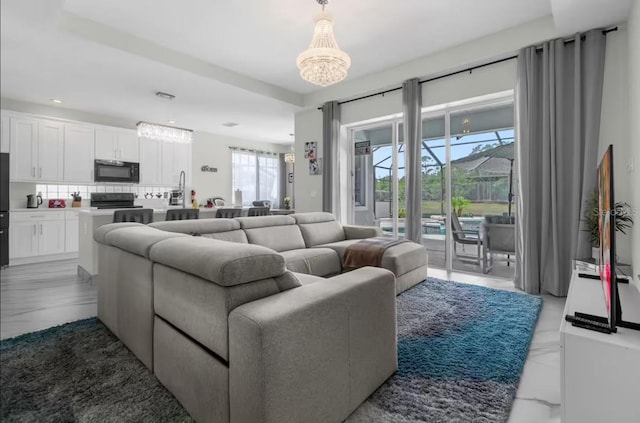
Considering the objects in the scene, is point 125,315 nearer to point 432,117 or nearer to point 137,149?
point 432,117

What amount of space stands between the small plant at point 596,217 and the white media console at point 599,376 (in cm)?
213

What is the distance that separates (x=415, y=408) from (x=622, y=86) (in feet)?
11.8

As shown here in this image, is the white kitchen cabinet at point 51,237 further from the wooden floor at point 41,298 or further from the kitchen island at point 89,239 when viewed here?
the kitchen island at point 89,239

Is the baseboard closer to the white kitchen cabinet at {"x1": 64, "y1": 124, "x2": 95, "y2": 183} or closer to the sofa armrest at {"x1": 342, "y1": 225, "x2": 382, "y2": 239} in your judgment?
the white kitchen cabinet at {"x1": 64, "y1": 124, "x2": 95, "y2": 183}

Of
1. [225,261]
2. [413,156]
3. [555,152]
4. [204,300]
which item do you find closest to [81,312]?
[204,300]

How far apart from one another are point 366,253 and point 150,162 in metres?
5.48

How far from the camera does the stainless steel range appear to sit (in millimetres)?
5281

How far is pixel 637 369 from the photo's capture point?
3.69ft

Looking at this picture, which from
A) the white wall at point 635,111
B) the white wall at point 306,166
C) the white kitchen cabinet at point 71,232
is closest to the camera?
the white wall at point 635,111

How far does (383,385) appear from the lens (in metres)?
1.67

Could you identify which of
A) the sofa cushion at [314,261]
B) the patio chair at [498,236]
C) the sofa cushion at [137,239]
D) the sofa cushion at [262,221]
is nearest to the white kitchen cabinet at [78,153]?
the sofa cushion at [262,221]

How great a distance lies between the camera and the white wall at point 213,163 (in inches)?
303

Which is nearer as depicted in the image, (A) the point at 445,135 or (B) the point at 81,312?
(B) the point at 81,312

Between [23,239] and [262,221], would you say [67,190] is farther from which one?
[262,221]
